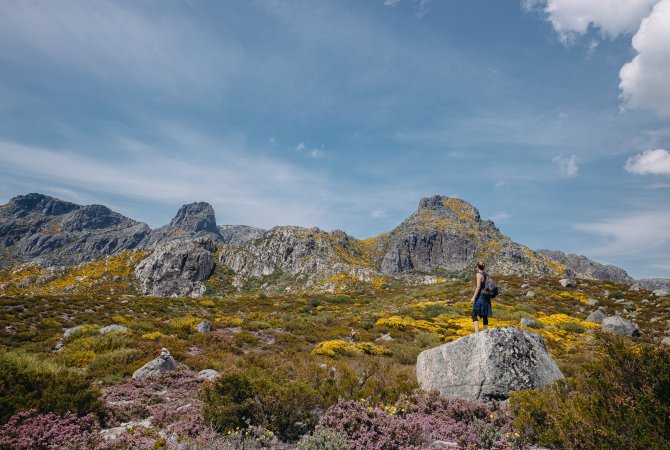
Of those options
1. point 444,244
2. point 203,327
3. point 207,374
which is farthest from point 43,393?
point 444,244

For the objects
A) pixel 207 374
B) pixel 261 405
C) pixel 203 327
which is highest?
pixel 261 405

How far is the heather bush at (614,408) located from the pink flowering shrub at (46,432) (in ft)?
26.9

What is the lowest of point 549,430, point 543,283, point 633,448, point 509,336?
point 549,430

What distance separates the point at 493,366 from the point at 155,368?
439 inches

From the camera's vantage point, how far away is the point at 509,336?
28.9ft

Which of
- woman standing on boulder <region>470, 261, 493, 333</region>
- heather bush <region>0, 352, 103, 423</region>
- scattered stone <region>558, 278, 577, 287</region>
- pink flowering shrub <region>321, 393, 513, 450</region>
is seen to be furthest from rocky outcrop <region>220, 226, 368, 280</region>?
heather bush <region>0, 352, 103, 423</region>

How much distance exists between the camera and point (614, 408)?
194 inches

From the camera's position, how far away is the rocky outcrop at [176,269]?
286ft

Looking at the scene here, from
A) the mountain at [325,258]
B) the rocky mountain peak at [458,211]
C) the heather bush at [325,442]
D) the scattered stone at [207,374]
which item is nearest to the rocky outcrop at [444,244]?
the rocky mountain peak at [458,211]

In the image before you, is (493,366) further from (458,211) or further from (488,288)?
(458,211)

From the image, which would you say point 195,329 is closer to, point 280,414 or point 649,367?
point 280,414

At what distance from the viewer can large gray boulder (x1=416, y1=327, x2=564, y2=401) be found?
8.30 meters

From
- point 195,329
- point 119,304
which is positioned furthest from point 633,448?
point 119,304

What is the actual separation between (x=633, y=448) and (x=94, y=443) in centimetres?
863
